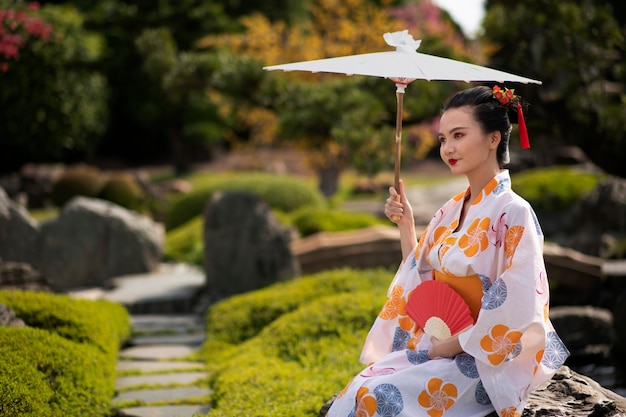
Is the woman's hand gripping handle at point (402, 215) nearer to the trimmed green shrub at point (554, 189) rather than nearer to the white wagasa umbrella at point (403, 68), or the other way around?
the white wagasa umbrella at point (403, 68)

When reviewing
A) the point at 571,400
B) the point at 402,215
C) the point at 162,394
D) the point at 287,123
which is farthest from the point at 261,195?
the point at 571,400

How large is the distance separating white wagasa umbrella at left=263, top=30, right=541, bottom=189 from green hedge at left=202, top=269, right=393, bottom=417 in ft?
5.80

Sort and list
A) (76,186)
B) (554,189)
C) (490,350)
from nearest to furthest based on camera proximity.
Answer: (490,350) → (554,189) → (76,186)

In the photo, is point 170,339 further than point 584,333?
No

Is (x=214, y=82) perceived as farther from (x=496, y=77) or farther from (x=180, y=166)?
(x=180, y=166)

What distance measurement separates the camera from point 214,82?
8547 millimetres

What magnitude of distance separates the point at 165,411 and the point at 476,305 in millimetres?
2437

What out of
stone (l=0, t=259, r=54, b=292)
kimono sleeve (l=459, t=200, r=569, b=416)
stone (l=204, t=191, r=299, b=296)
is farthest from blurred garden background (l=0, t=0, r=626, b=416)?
kimono sleeve (l=459, t=200, r=569, b=416)

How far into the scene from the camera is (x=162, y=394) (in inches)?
206

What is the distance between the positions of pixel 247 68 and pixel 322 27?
10.4 m

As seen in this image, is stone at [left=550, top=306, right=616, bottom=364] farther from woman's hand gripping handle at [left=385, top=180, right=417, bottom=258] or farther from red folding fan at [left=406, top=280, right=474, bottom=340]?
red folding fan at [left=406, top=280, right=474, bottom=340]

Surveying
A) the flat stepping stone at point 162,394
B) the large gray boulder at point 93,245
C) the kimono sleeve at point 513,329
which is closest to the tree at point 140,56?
the large gray boulder at point 93,245

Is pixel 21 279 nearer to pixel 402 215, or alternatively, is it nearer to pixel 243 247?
pixel 243 247

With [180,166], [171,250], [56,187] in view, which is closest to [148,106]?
[180,166]
